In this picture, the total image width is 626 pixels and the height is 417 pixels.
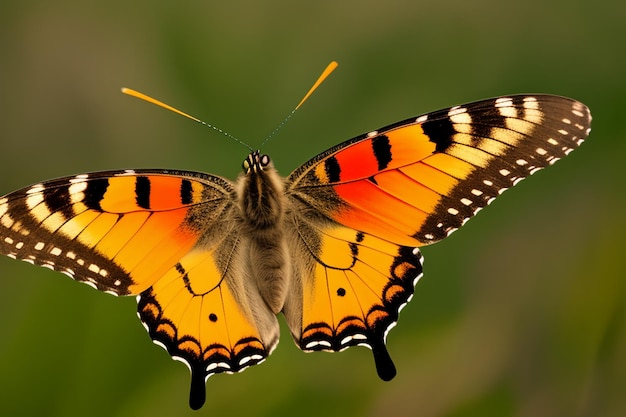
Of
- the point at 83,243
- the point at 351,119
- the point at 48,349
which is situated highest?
the point at 351,119

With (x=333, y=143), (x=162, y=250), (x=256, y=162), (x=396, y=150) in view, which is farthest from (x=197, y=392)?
(x=333, y=143)

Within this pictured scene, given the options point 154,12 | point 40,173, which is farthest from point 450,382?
point 154,12

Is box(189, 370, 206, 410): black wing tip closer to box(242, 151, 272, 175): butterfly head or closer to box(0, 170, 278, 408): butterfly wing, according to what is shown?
box(0, 170, 278, 408): butterfly wing

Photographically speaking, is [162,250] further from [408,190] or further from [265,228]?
[408,190]

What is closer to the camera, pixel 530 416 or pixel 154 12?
pixel 530 416

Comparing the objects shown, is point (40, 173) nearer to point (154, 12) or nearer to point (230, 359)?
point (154, 12)

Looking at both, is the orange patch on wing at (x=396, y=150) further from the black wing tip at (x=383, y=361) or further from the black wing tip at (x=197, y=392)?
the black wing tip at (x=197, y=392)

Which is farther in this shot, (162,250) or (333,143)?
(333,143)
